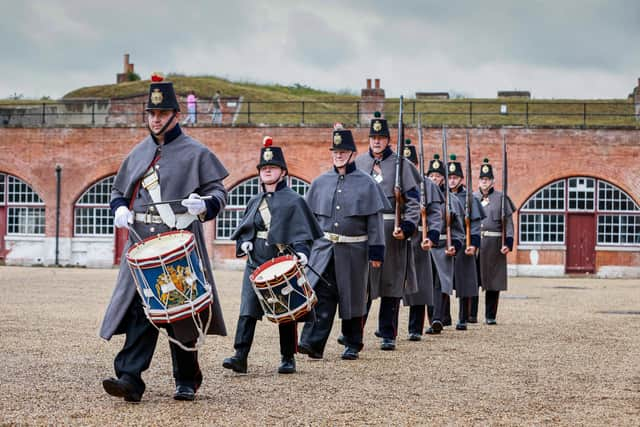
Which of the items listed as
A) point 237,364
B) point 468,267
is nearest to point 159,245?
point 237,364

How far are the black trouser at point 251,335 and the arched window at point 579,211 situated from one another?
25711 millimetres

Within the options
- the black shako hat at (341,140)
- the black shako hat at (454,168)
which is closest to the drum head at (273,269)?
the black shako hat at (341,140)

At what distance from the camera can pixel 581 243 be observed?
3403cm

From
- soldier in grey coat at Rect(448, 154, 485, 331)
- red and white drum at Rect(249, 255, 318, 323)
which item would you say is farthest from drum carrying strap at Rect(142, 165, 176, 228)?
soldier in grey coat at Rect(448, 154, 485, 331)

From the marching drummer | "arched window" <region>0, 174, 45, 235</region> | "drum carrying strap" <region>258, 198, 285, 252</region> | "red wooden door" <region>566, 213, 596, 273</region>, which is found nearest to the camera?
the marching drummer

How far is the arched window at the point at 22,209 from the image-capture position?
36.4 meters

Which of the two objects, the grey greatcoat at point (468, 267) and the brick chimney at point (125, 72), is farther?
the brick chimney at point (125, 72)

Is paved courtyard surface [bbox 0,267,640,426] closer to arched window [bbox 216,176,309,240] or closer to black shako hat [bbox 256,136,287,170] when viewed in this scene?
black shako hat [bbox 256,136,287,170]

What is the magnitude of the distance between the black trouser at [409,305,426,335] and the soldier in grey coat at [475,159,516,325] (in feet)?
9.55

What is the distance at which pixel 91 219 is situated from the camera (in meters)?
35.9

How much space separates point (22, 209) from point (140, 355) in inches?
1201

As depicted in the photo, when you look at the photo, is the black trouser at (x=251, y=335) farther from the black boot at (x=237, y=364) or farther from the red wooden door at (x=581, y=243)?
the red wooden door at (x=581, y=243)

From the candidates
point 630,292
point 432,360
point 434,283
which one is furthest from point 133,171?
point 630,292

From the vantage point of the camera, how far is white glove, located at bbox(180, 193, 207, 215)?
7422 millimetres
